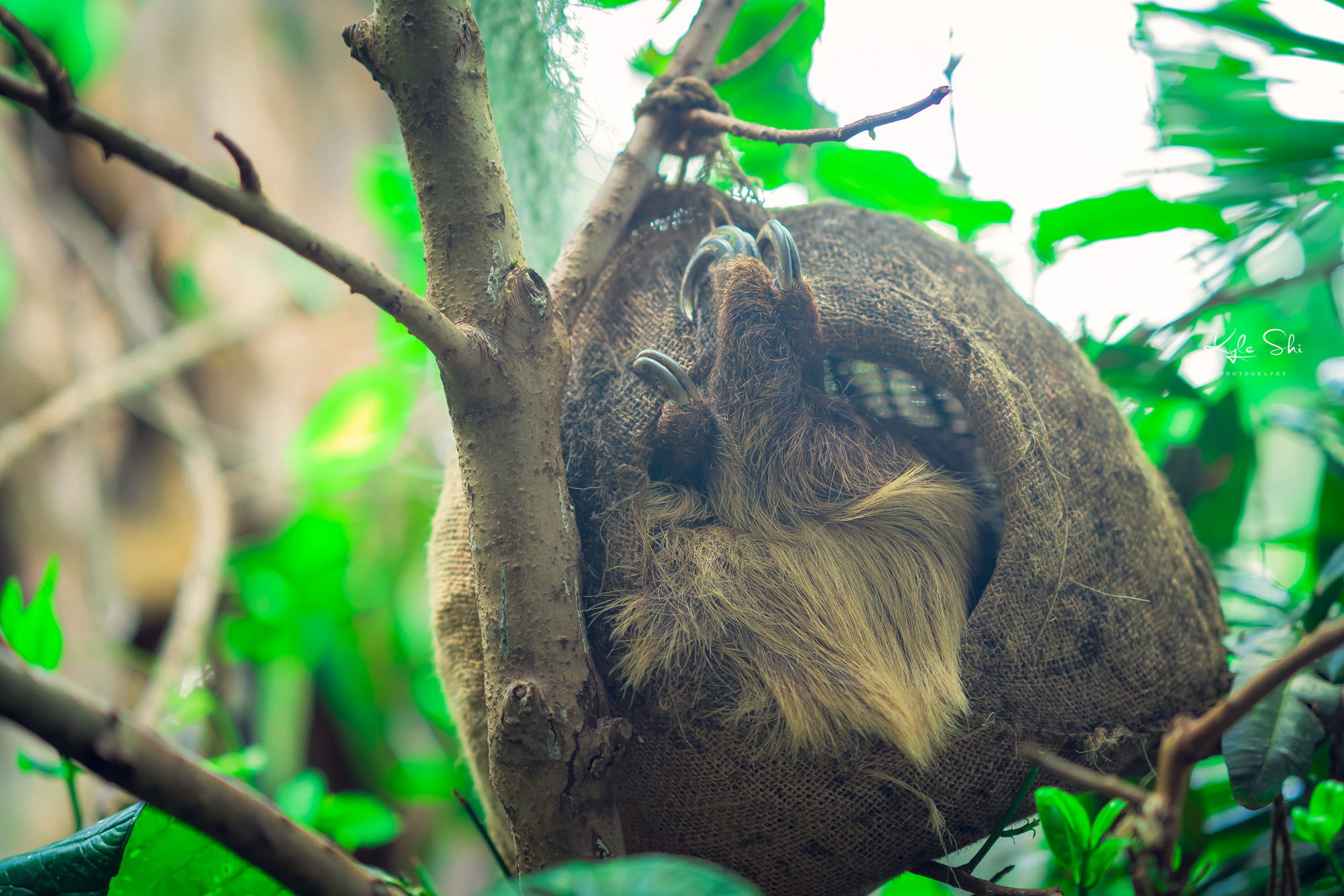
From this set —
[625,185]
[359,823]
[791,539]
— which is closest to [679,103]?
[625,185]

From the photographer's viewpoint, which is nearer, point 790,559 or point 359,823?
point 790,559

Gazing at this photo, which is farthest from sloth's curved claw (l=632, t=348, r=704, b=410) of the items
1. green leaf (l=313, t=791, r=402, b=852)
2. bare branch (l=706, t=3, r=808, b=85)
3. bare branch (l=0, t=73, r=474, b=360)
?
green leaf (l=313, t=791, r=402, b=852)

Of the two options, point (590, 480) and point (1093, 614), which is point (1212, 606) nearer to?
point (1093, 614)

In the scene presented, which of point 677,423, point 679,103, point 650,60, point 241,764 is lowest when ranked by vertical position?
point 241,764

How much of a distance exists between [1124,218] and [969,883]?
52cm

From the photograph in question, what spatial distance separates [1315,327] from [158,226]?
2.32m

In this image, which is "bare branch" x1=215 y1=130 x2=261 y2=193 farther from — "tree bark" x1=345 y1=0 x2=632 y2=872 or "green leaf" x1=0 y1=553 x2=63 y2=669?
"green leaf" x1=0 y1=553 x2=63 y2=669

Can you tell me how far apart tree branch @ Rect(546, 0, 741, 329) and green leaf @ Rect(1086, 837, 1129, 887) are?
41 centimetres

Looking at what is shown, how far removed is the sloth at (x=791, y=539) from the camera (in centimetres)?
44

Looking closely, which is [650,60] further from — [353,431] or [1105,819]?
[353,431]

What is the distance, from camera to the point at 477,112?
414mm

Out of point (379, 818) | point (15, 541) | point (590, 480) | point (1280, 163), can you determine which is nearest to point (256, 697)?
point (15, 541)

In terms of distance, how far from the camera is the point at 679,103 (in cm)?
52

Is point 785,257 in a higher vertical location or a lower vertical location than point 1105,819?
higher
